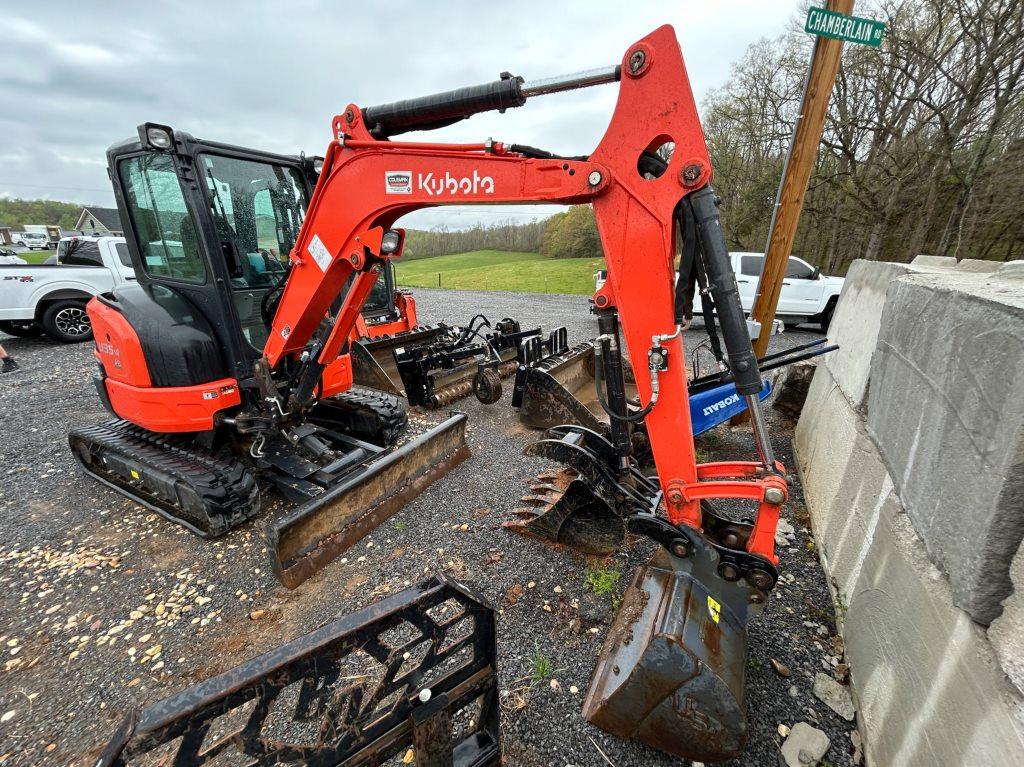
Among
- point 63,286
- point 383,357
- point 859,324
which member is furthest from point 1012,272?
point 63,286

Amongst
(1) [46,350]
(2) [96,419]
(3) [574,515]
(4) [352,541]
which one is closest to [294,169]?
(4) [352,541]

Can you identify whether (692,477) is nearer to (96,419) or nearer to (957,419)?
(957,419)

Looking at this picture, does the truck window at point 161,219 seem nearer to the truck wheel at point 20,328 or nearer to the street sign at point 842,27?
the street sign at point 842,27

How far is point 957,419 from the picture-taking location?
1.62 m

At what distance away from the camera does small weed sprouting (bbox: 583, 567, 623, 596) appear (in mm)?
2801

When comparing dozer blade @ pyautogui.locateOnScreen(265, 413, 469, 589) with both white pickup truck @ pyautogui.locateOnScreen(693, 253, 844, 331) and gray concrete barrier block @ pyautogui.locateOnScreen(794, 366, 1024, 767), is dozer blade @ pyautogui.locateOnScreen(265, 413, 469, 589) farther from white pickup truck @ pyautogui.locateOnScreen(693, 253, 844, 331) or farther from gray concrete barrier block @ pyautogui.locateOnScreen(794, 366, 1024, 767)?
white pickup truck @ pyautogui.locateOnScreen(693, 253, 844, 331)

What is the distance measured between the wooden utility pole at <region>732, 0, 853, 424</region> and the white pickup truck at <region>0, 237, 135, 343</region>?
10699 millimetres

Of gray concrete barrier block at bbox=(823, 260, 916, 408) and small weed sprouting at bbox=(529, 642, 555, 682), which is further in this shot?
gray concrete barrier block at bbox=(823, 260, 916, 408)

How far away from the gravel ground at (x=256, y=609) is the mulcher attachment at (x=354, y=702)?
563 millimetres

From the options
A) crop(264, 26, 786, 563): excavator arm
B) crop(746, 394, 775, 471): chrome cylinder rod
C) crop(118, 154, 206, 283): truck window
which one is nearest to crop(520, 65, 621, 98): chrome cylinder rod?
crop(264, 26, 786, 563): excavator arm

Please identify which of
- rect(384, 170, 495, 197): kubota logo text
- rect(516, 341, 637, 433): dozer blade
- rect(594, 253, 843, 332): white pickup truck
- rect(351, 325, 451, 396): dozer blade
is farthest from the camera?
rect(594, 253, 843, 332): white pickup truck

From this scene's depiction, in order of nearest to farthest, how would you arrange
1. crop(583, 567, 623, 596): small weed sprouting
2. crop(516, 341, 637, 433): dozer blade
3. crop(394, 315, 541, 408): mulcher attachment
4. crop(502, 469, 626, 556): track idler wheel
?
crop(583, 567, 623, 596): small weed sprouting → crop(502, 469, 626, 556): track idler wheel → crop(516, 341, 637, 433): dozer blade → crop(394, 315, 541, 408): mulcher attachment

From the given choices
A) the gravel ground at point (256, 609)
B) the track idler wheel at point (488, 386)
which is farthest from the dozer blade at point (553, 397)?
the gravel ground at point (256, 609)

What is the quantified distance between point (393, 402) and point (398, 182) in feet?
8.47
